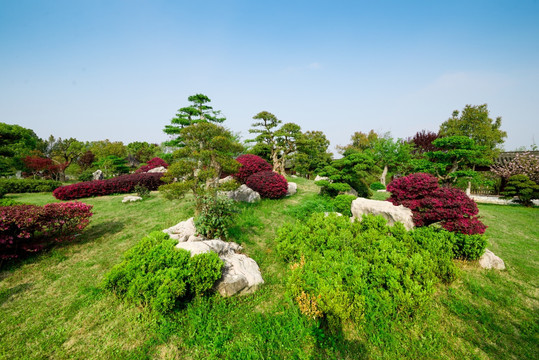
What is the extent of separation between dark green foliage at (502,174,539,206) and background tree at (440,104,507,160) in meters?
7.16

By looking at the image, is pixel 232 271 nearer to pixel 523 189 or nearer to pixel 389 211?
pixel 389 211

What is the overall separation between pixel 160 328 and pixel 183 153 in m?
5.22

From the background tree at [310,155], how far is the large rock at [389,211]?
9.82 m

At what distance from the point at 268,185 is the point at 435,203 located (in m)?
6.90

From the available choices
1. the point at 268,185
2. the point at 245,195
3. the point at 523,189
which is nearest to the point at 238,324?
the point at 245,195

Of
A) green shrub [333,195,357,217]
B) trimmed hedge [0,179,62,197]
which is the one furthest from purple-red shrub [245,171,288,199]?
trimmed hedge [0,179,62,197]

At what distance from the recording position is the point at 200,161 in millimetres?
7195

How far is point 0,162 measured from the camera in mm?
15766

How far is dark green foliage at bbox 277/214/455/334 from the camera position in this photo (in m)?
3.29

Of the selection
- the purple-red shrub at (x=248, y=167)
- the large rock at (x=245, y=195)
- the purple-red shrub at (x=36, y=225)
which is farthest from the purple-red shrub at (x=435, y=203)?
the purple-red shrub at (x=36, y=225)

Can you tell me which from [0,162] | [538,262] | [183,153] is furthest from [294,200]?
[0,162]

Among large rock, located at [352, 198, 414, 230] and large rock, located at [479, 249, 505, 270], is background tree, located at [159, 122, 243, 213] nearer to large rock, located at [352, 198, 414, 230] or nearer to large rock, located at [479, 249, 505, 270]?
large rock, located at [352, 198, 414, 230]

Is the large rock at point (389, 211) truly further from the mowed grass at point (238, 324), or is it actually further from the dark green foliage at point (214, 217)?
the dark green foliage at point (214, 217)

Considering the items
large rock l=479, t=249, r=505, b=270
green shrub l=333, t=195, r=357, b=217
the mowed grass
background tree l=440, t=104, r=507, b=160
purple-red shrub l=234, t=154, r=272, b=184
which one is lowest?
the mowed grass
